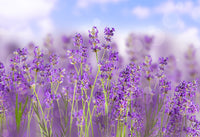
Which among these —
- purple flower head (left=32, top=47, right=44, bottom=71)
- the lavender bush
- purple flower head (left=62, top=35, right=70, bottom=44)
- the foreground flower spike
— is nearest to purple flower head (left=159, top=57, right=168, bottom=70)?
the lavender bush

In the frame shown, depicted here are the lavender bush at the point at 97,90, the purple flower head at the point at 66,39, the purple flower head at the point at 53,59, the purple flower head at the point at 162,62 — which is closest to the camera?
the lavender bush at the point at 97,90

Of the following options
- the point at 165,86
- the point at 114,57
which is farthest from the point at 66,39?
the point at 165,86

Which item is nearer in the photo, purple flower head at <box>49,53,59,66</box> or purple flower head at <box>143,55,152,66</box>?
purple flower head at <box>49,53,59,66</box>

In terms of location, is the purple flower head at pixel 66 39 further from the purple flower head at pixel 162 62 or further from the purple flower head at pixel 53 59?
the purple flower head at pixel 162 62

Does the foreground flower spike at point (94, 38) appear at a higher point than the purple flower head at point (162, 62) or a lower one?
higher

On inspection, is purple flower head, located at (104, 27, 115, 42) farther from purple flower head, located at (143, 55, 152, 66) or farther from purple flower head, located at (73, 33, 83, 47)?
purple flower head, located at (143, 55, 152, 66)

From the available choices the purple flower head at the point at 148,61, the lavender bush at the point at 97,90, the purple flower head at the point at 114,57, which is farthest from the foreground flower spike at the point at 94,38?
the purple flower head at the point at 148,61

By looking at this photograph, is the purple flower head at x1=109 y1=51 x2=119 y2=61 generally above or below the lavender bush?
above

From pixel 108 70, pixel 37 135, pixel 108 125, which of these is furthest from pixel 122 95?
pixel 37 135

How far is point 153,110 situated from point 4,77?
1433 millimetres

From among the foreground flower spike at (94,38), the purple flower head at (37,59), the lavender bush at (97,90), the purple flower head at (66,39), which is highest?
the purple flower head at (66,39)

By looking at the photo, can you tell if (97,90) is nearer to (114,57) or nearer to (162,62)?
(114,57)

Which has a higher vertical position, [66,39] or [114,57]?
[66,39]

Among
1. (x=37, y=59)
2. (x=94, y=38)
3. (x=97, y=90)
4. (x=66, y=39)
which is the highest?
(x=66, y=39)
